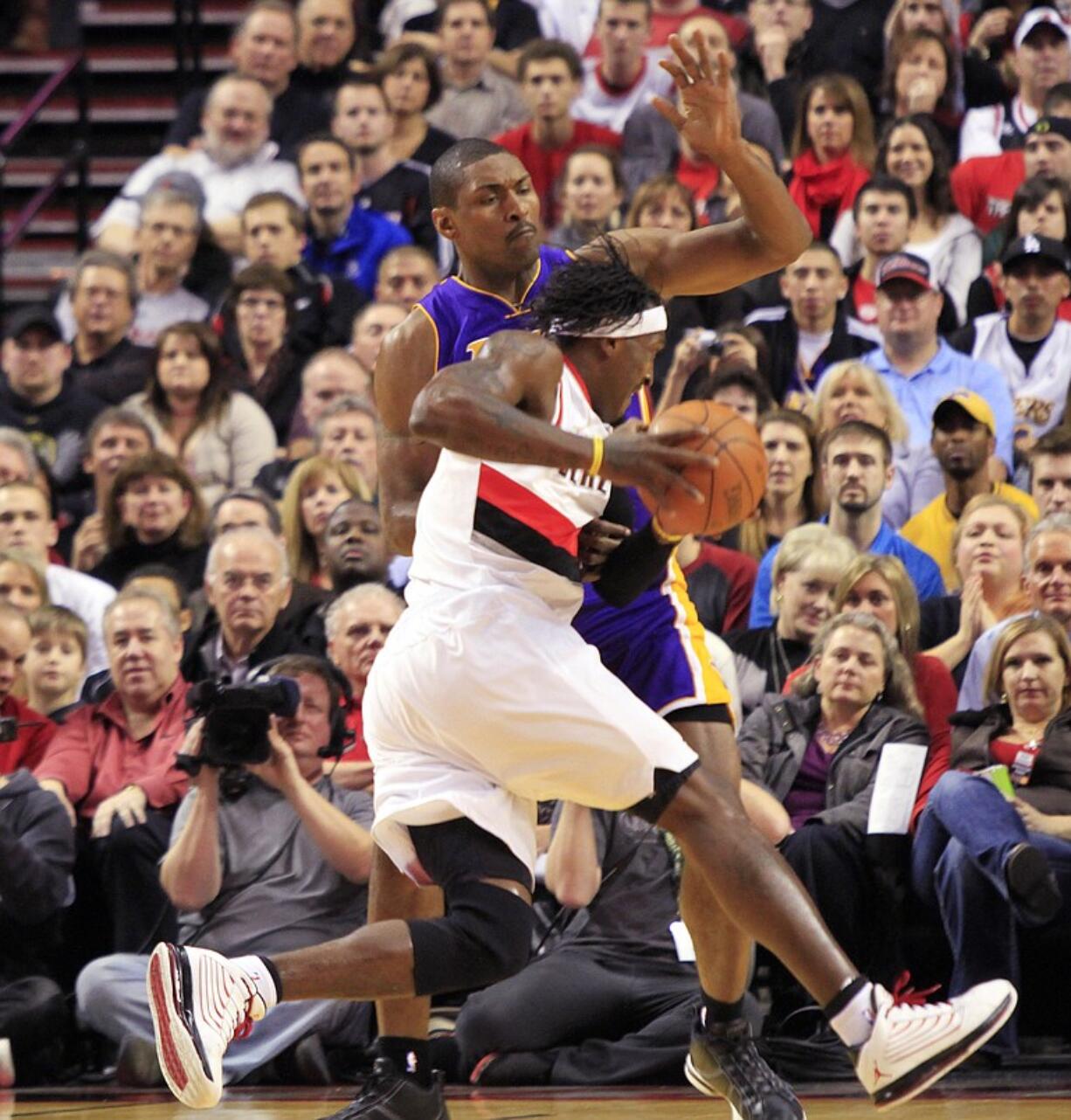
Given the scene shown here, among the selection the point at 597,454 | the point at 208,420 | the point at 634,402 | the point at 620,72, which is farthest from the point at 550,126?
the point at 597,454

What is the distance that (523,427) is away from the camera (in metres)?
4.07

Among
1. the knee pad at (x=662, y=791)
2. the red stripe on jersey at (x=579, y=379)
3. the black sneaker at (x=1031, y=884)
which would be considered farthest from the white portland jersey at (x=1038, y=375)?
the knee pad at (x=662, y=791)

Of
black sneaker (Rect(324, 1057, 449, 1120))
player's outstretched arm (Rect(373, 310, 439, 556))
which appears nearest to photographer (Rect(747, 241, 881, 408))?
player's outstretched arm (Rect(373, 310, 439, 556))

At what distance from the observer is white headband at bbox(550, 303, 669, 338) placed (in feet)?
14.6

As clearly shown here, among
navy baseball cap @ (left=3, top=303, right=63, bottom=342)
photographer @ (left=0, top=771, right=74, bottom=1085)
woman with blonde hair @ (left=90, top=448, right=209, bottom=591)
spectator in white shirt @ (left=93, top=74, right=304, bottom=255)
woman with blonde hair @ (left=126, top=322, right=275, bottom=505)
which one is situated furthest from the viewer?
spectator in white shirt @ (left=93, top=74, right=304, bottom=255)

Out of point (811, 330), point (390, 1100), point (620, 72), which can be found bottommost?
point (390, 1100)

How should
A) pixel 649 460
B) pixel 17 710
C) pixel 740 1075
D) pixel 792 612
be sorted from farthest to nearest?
1. pixel 17 710
2. pixel 792 612
3. pixel 740 1075
4. pixel 649 460

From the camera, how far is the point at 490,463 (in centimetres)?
428

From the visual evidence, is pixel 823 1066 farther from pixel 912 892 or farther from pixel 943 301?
pixel 943 301

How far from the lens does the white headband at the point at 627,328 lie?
14.6ft

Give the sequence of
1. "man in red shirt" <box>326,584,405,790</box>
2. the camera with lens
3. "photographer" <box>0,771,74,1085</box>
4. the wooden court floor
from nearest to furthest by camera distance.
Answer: the wooden court floor, "photographer" <box>0,771,74,1085</box>, "man in red shirt" <box>326,584,405,790</box>, the camera with lens

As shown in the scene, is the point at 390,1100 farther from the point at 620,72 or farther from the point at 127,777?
the point at 620,72

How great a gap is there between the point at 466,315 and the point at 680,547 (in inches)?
129

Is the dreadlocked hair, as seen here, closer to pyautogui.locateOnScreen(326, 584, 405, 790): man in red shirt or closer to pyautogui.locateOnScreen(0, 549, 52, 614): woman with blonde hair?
pyautogui.locateOnScreen(326, 584, 405, 790): man in red shirt
